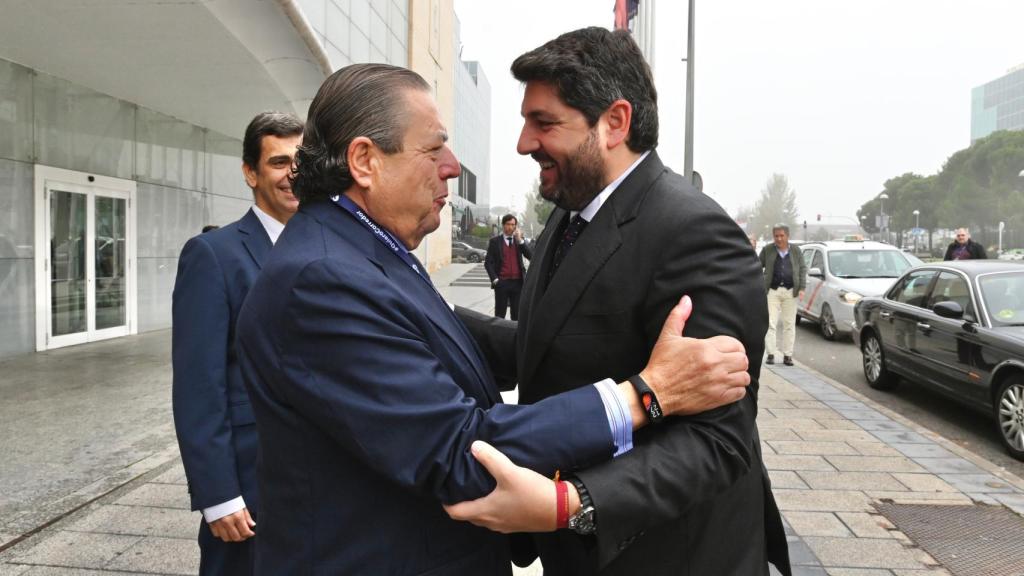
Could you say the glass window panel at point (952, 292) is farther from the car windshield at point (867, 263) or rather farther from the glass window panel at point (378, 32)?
the glass window panel at point (378, 32)

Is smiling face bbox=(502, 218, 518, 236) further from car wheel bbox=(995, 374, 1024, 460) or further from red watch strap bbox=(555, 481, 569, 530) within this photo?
red watch strap bbox=(555, 481, 569, 530)

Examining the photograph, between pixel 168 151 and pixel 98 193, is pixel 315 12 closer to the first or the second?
pixel 168 151

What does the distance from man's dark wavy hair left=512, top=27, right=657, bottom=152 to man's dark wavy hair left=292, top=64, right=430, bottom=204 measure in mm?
311

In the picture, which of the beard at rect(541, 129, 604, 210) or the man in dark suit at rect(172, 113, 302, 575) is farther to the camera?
the man in dark suit at rect(172, 113, 302, 575)

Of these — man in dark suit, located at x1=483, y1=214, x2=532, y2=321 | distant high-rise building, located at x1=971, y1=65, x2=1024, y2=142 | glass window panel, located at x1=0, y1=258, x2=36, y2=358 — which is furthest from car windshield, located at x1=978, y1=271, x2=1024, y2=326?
A: distant high-rise building, located at x1=971, y1=65, x2=1024, y2=142

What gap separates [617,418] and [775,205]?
131686mm

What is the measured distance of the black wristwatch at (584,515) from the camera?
Answer: 1272 mm

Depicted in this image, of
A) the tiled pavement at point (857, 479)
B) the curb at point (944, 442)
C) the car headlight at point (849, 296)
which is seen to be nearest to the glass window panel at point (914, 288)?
the curb at point (944, 442)

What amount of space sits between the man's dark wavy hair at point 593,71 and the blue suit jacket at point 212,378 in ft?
3.62

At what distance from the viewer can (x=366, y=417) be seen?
1.22m

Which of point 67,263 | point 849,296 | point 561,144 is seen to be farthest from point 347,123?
point 849,296

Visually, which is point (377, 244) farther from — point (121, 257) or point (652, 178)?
point (121, 257)

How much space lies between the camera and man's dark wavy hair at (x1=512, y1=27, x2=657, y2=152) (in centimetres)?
157

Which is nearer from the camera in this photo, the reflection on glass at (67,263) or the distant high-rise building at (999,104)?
the reflection on glass at (67,263)
